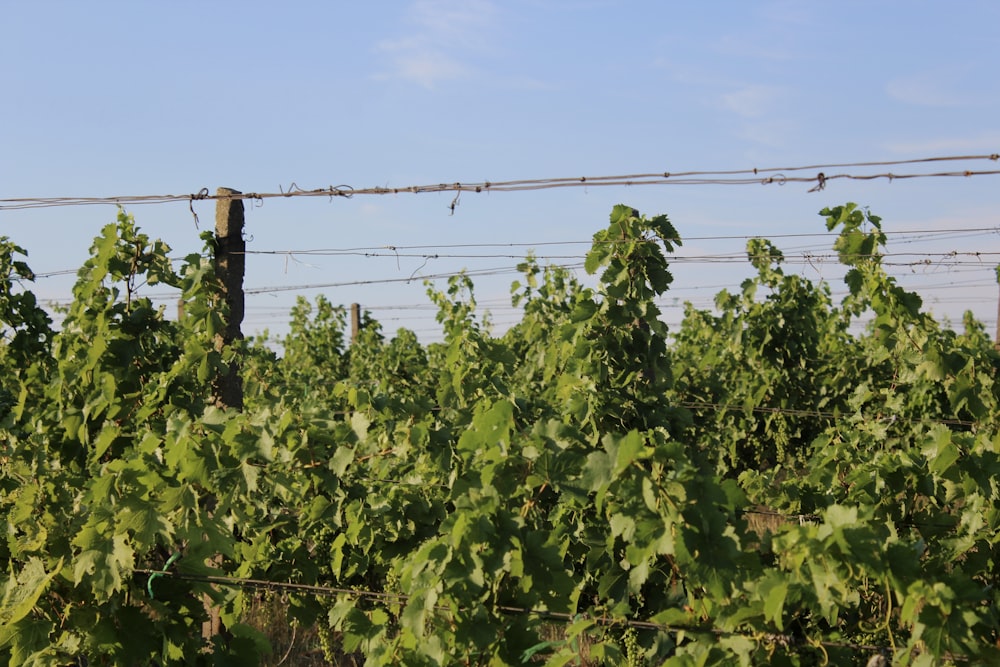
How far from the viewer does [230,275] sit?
512cm

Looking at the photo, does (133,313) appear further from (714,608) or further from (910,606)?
(910,606)

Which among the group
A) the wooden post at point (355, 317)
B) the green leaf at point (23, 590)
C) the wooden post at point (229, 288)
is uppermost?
the wooden post at point (355, 317)

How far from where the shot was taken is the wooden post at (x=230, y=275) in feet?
16.4

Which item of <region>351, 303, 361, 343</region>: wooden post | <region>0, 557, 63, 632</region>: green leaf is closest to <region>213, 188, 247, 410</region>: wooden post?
<region>0, 557, 63, 632</region>: green leaf

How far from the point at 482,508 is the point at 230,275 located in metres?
2.58

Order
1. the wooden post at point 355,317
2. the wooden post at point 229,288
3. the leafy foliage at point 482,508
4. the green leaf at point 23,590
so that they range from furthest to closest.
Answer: the wooden post at point 355,317 → the wooden post at point 229,288 → the green leaf at point 23,590 → the leafy foliage at point 482,508

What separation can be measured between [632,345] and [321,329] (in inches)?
386

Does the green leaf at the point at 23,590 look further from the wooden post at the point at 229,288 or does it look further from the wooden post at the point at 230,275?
the wooden post at the point at 230,275

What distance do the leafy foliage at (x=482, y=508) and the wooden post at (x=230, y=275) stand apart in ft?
0.42

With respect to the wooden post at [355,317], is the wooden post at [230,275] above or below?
below

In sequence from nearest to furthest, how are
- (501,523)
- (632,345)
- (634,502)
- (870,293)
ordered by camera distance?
(634,502) → (501,523) → (632,345) → (870,293)

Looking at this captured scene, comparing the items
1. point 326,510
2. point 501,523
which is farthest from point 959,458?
point 326,510

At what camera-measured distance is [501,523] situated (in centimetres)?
309

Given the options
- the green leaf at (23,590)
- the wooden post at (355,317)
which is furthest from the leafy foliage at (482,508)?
the wooden post at (355,317)
